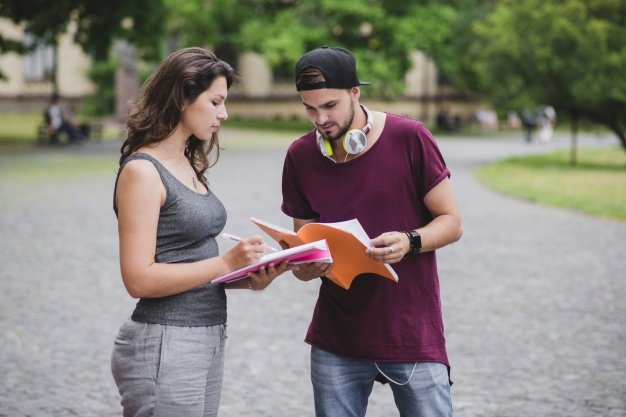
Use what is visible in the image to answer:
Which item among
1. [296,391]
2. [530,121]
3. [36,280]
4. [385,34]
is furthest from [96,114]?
[296,391]

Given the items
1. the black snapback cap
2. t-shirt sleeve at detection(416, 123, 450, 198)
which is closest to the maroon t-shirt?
t-shirt sleeve at detection(416, 123, 450, 198)

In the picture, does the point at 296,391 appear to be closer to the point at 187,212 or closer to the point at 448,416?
the point at 448,416

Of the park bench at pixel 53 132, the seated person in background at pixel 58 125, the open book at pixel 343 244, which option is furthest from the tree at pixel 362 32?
the open book at pixel 343 244

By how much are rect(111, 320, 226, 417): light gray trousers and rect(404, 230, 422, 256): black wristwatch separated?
2.28 feet

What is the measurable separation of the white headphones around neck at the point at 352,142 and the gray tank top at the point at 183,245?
1.37 ft

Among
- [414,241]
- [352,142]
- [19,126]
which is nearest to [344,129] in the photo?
[352,142]

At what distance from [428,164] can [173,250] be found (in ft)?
2.88

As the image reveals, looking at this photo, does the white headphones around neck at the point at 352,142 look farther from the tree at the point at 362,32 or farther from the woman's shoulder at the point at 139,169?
the tree at the point at 362,32

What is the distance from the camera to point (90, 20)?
28031 mm

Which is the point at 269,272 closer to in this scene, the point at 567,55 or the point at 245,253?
the point at 245,253

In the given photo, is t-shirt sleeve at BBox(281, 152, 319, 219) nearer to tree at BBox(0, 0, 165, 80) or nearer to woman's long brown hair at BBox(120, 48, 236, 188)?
woman's long brown hair at BBox(120, 48, 236, 188)

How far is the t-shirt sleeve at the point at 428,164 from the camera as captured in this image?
3.12 m

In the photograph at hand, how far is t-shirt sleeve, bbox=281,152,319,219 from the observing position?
3.35 m

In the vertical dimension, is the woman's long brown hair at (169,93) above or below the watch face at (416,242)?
above
